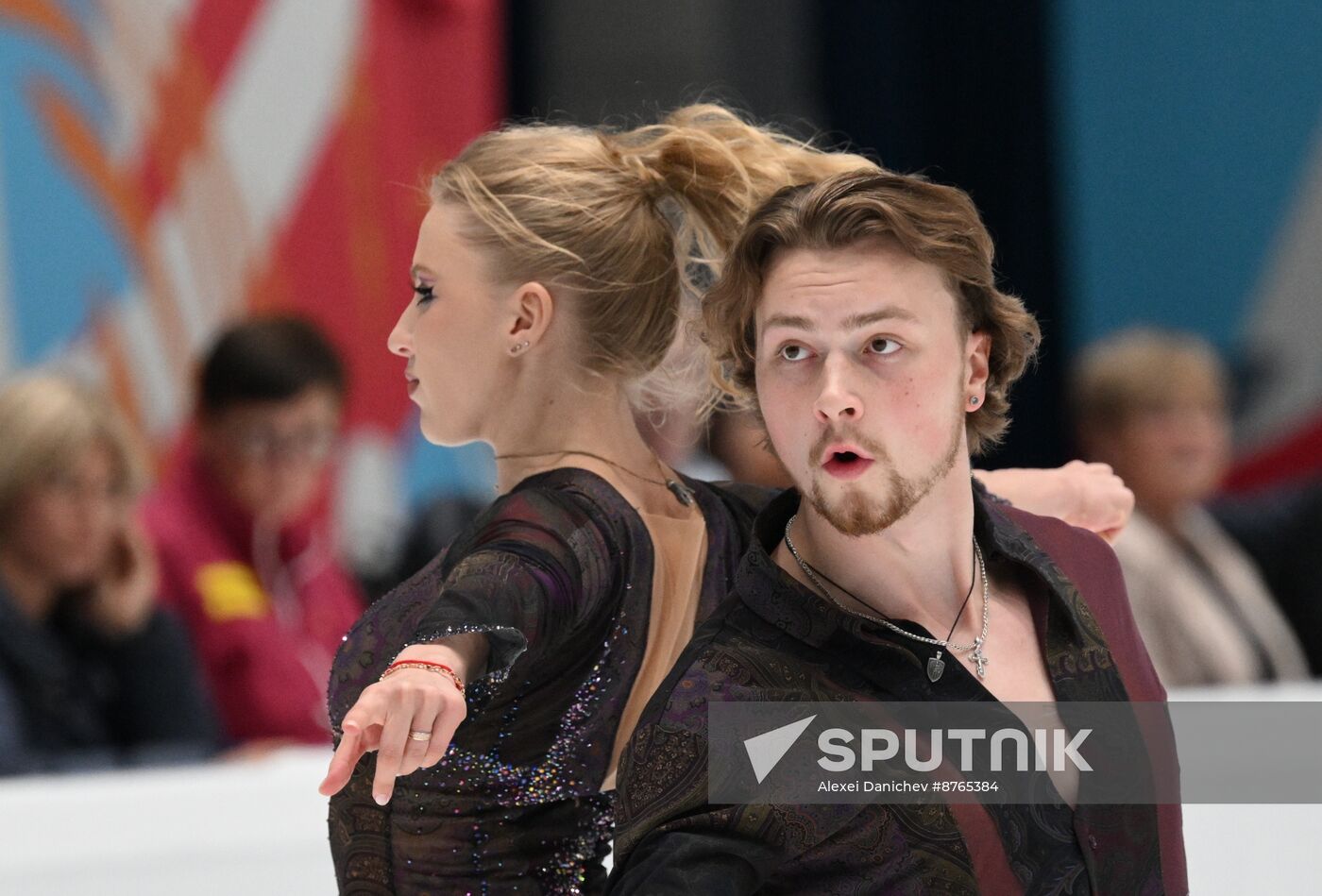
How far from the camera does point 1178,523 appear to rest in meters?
3.91

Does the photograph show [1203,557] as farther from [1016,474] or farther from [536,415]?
[536,415]

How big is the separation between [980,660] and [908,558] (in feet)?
0.35

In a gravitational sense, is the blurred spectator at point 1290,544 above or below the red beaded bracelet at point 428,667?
below

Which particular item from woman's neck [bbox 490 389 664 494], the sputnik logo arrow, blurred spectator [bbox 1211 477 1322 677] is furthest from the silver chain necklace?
blurred spectator [bbox 1211 477 1322 677]

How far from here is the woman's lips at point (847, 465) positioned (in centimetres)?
147

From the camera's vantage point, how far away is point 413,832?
5.58 feet

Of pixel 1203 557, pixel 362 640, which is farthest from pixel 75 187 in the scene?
pixel 362 640

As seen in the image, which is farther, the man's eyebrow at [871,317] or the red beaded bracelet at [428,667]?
the man's eyebrow at [871,317]

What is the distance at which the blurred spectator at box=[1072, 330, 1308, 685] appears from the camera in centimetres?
372

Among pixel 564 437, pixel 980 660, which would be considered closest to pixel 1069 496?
pixel 980 660

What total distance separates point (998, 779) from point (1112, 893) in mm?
141

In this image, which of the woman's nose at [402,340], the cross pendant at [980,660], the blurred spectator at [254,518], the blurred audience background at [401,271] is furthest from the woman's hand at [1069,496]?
the blurred spectator at [254,518]

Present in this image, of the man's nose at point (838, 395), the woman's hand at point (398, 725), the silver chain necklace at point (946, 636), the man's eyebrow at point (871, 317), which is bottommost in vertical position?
the silver chain necklace at point (946, 636)

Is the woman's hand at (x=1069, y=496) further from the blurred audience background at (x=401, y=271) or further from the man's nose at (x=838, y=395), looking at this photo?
the man's nose at (x=838, y=395)
